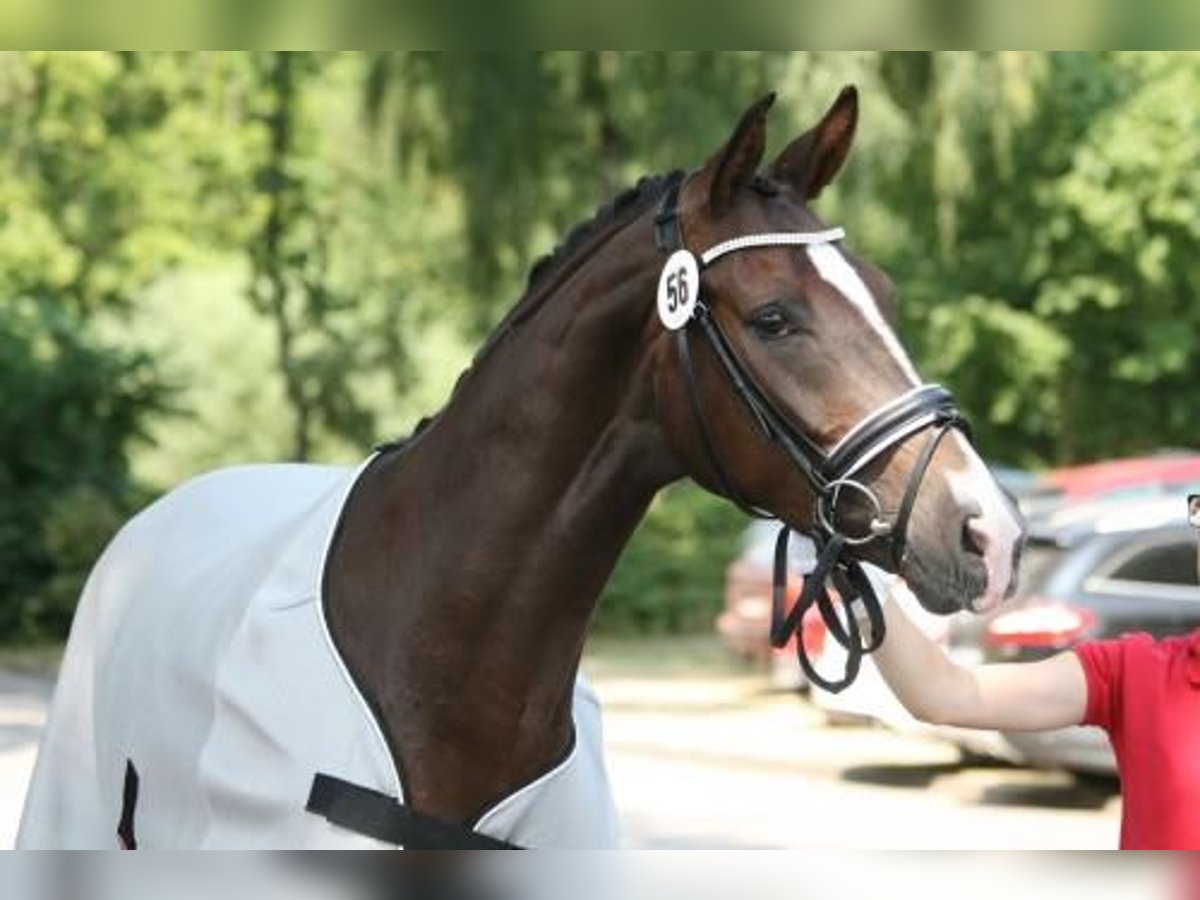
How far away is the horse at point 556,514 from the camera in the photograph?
3.32 meters

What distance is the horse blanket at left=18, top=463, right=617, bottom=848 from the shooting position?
361 centimetres

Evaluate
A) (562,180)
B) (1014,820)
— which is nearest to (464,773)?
(1014,820)

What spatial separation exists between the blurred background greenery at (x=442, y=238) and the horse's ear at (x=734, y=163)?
8111mm

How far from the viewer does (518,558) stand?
145 inches

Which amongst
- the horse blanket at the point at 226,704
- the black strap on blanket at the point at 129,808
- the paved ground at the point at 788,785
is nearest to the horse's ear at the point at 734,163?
the horse blanket at the point at 226,704

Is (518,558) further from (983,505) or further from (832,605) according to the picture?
(983,505)

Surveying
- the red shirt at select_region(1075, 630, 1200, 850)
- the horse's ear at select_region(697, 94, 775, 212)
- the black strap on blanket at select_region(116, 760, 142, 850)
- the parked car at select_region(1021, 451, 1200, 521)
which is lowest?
the black strap on blanket at select_region(116, 760, 142, 850)

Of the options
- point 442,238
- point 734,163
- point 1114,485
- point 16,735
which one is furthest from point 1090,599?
point 442,238

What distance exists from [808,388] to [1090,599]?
9.14 meters

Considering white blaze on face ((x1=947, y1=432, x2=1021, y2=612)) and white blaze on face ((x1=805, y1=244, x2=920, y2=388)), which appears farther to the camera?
white blaze on face ((x1=805, y1=244, x2=920, y2=388))

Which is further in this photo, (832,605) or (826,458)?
(832,605)

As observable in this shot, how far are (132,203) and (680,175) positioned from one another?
3510 centimetres

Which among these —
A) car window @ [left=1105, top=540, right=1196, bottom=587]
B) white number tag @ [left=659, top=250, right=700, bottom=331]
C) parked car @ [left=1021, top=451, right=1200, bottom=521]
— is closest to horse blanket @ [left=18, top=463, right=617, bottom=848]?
white number tag @ [left=659, top=250, right=700, bottom=331]

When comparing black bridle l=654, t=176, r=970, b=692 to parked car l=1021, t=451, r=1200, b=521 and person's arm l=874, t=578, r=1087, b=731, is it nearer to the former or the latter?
person's arm l=874, t=578, r=1087, b=731
